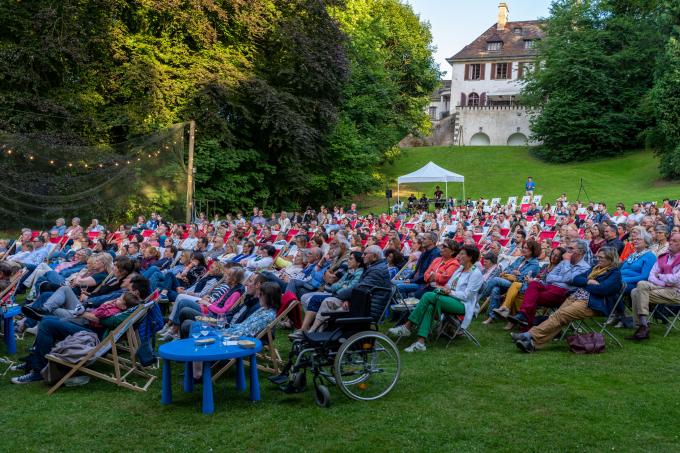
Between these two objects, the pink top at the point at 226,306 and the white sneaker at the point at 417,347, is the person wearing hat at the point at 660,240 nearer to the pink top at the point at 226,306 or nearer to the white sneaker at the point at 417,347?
the white sneaker at the point at 417,347

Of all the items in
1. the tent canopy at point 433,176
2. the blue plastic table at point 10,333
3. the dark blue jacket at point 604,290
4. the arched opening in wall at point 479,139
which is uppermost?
the arched opening in wall at point 479,139

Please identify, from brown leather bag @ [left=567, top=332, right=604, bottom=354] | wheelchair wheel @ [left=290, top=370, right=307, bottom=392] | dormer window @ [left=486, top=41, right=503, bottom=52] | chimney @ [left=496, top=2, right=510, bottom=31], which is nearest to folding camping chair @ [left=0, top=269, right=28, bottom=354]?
wheelchair wheel @ [left=290, top=370, right=307, bottom=392]

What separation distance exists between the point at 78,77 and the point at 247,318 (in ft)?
55.5

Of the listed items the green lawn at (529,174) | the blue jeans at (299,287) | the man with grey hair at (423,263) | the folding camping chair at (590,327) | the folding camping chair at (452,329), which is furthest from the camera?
the green lawn at (529,174)

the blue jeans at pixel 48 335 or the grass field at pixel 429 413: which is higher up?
the blue jeans at pixel 48 335

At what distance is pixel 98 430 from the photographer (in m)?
4.47

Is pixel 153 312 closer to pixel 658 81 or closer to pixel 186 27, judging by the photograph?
pixel 186 27

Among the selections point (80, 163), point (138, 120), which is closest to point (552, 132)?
point (138, 120)

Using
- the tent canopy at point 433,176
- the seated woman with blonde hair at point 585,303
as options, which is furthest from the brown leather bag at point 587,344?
the tent canopy at point 433,176

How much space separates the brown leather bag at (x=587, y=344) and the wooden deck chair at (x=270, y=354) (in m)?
3.02

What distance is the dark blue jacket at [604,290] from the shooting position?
6492 millimetres

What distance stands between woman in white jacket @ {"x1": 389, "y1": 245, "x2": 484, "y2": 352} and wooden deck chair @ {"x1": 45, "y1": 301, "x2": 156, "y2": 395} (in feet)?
9.12

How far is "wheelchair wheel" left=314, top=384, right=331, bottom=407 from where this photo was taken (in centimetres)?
488

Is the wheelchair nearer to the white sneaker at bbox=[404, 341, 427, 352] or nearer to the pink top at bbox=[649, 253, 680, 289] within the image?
the white sneaker at bbox=[404, 341, 427, 352]
